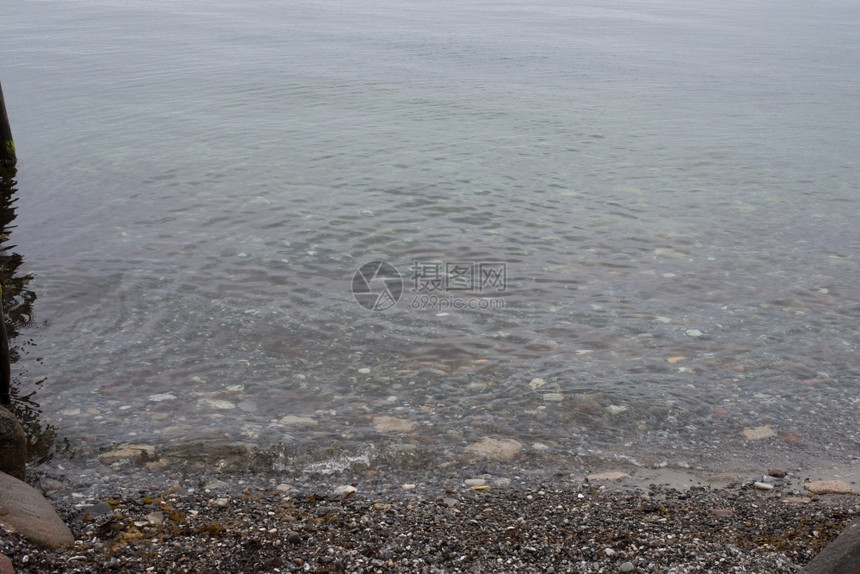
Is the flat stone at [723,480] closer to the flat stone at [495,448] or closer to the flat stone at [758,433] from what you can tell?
the flat stone at [758,433]

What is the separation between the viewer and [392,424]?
8.01 metres

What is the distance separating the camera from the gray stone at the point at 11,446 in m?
6.11

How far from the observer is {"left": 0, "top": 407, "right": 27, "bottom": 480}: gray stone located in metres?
6.11

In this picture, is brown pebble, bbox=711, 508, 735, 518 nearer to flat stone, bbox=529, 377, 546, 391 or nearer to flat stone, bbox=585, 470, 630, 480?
flat stone, bbox=585, 470, 630, 480

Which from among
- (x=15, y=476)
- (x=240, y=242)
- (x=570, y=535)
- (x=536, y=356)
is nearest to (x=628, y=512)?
(x=570, y=535)

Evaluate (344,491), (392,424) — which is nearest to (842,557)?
(344,491)

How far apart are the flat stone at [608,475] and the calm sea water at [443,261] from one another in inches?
14.9

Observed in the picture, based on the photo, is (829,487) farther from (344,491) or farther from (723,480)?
(344,491)

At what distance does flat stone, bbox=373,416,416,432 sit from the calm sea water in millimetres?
61

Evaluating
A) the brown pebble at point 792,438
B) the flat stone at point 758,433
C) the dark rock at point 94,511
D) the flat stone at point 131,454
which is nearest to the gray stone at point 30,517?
the dark rock at point 94,511

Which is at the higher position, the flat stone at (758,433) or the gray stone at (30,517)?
the gray stone at (30,517)

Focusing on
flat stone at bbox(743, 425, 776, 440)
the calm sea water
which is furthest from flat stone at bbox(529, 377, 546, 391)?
flat stone at bbox(743, 425, 776, 440)

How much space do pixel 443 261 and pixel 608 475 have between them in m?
5.82

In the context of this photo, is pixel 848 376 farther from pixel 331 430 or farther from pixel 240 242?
pixel 240 242
